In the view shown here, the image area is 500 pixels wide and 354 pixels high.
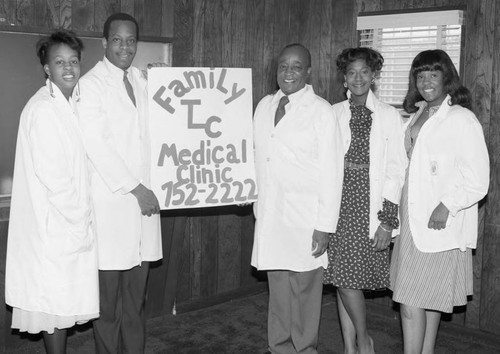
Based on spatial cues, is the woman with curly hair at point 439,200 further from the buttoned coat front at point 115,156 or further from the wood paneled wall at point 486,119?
the buttoned coat front at point 115,156

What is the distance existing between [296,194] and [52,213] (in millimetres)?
1120

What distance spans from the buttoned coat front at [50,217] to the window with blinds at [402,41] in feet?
7.66

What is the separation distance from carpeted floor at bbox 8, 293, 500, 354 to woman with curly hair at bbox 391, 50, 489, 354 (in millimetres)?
860

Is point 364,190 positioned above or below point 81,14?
below

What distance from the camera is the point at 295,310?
10.6ft

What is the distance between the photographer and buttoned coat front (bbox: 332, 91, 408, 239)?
315 centimetres

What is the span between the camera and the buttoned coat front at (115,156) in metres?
2.83

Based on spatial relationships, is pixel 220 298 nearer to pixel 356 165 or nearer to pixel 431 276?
pixel 356 165

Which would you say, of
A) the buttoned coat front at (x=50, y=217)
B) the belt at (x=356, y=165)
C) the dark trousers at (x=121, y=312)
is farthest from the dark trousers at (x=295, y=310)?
the buttoned coat front at (x=50, y=217)

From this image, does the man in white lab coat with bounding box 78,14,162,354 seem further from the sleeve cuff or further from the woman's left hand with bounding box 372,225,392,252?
the woman's left hand with bounding box 372,225,392,252

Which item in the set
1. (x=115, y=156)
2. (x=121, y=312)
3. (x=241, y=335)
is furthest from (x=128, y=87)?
(x=241, y=335)

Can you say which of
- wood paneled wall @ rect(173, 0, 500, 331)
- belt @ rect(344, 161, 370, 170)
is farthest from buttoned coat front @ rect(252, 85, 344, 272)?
wood paneled wall @ rect(173, 0, 500, 331)

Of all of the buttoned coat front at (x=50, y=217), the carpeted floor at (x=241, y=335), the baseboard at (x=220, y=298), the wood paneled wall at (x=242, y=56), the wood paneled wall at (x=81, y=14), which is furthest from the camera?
the baseboard at (x=220, y=298)

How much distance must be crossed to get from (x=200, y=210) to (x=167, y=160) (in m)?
1.28
